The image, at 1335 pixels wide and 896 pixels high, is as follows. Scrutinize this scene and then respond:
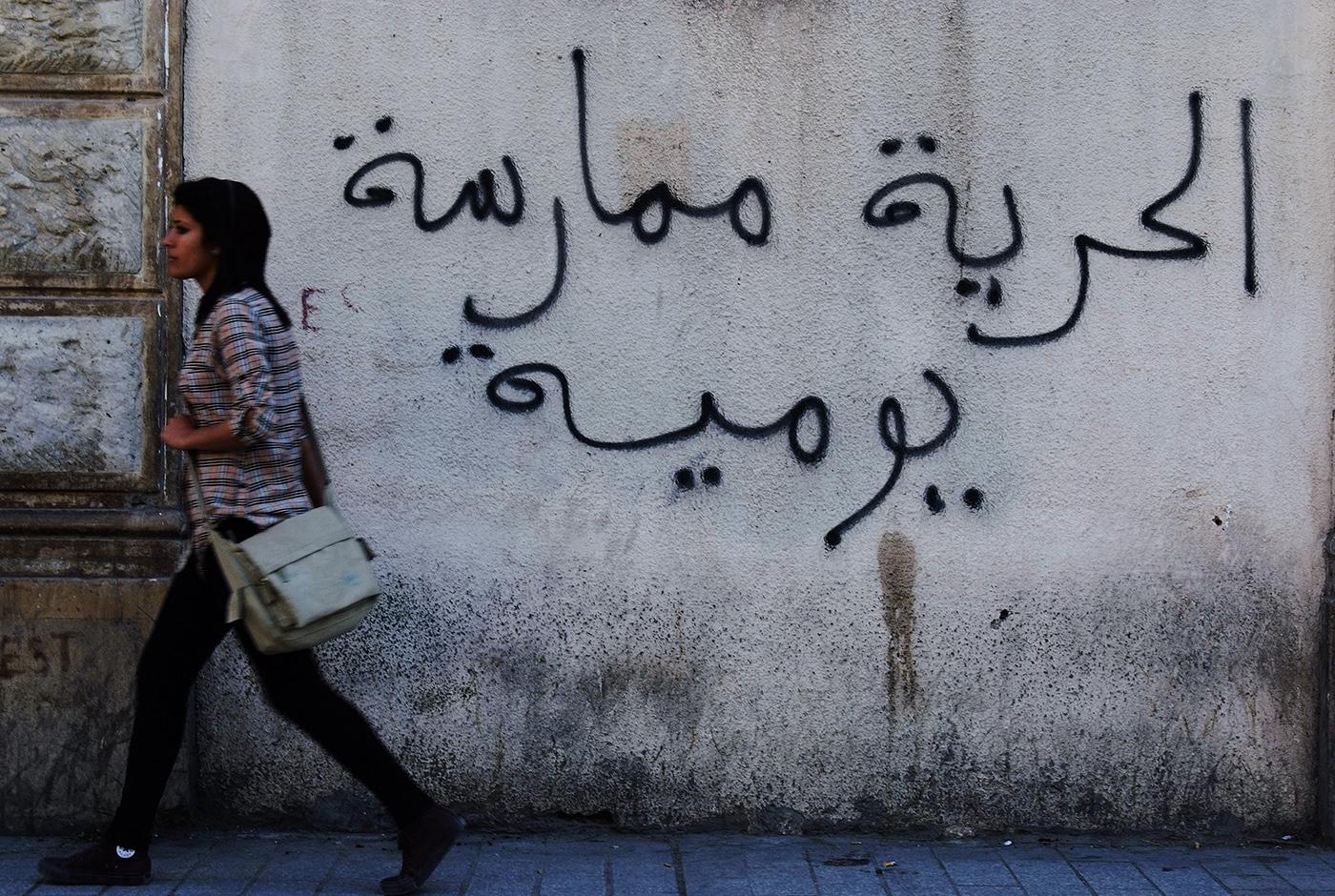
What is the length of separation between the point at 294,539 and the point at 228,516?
18 centimetres

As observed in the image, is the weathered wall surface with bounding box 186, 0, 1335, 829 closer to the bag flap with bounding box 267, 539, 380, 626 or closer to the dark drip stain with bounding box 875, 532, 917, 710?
the dark drip stain with bounding box 875, 532, 917, 710

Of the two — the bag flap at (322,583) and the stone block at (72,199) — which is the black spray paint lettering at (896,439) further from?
the stone block at (72,199)

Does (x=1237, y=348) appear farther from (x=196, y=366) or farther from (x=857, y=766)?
(x=196, y=366)

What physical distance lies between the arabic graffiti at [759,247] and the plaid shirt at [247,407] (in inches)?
27.7

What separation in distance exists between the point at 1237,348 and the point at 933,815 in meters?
1.51

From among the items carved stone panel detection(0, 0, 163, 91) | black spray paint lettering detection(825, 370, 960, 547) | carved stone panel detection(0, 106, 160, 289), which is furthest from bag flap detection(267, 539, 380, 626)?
carved stone panel detection(0, 0, 163, 91)

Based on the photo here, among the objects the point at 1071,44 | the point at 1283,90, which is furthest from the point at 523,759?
the point at 1283,90

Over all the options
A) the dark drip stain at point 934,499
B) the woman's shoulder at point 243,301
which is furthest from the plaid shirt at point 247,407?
the dark drip stain at point 934,499

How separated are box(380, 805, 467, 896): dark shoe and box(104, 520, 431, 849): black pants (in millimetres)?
29

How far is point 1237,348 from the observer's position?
4398mm

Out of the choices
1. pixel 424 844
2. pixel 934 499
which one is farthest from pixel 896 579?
pixel 424 844

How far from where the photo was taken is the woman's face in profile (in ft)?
12.4

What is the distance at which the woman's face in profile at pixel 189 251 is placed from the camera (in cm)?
379

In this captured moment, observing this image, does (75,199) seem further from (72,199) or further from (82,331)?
(82,331)
